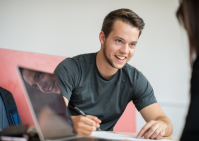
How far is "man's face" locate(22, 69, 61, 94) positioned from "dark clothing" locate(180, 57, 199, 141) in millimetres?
362

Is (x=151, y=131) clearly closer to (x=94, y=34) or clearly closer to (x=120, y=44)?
(x=120, y=44)

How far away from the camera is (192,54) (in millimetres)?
564

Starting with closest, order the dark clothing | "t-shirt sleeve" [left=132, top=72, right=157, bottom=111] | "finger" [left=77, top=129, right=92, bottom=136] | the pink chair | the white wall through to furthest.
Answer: the dark clothing < "finger" [left=77, top=129, right=92, bottom=136] < "t-shirt sleeve" [left=132, top=72, right=157, bottom=111] < the pink chair < the white wall

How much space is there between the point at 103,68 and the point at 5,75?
30.9 inches

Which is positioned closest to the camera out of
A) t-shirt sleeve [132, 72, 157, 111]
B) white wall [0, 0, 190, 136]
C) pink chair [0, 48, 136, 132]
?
t-shirt sleeve [132, 72, 157, 111]

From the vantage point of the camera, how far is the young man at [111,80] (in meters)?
1.31

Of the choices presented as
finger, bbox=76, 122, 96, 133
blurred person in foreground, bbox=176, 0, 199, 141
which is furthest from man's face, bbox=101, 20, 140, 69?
blurred person in foreground, bbox=176, 0, 199, 141

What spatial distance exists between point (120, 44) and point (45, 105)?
957 millimetres

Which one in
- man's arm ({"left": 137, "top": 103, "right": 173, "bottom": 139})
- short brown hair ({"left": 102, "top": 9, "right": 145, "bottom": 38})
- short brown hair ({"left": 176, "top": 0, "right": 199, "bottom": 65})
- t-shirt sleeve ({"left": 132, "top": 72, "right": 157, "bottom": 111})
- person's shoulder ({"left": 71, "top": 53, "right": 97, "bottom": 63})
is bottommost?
man's arm ({"left": 137, "top": 103, "right": 173, "bottom": 139})

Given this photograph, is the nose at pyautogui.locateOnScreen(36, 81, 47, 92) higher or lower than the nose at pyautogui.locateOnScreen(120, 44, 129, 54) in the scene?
lower

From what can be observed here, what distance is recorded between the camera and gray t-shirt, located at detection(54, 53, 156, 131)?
1.31 meters

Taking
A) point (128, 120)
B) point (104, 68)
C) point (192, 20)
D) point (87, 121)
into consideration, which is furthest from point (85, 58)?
point (128, 120)

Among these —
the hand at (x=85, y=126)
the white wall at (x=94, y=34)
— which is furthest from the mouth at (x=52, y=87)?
the white wall at (x=94, y=34)

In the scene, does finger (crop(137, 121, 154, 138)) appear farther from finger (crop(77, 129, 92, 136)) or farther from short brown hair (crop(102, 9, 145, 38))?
short brown hair (crop(102, 9, 145, 38))
